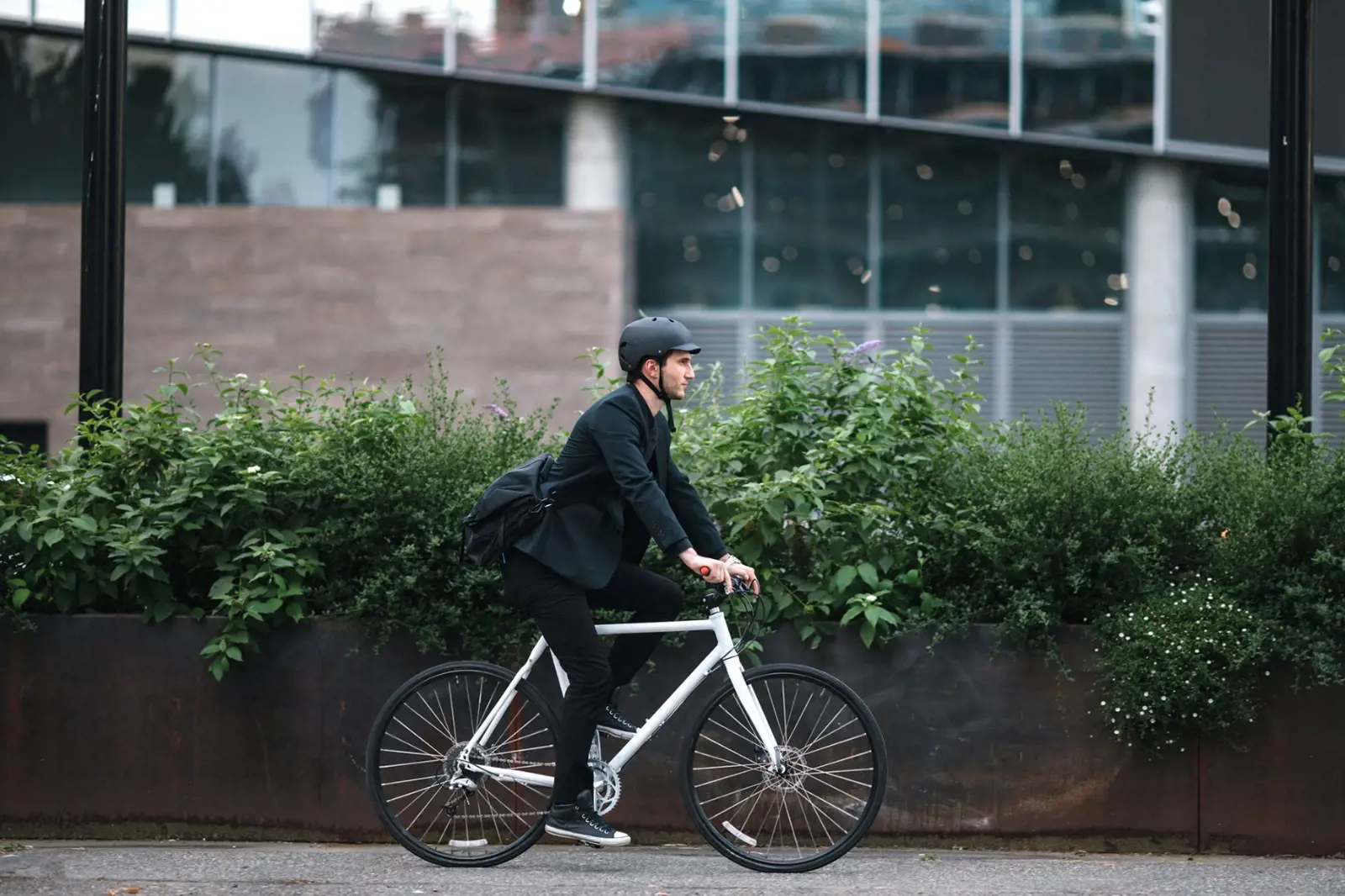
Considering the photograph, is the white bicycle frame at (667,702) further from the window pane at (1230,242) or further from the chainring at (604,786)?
the window pane at (1230,242)

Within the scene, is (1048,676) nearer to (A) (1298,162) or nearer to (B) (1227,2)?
(A) (1298,162)

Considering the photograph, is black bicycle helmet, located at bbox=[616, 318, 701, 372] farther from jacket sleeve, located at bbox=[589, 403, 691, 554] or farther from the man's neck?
jacket sleeve, located at bbox=[589, 403, 691, 554]

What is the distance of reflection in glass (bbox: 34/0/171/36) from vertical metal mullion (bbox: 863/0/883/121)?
8.54m

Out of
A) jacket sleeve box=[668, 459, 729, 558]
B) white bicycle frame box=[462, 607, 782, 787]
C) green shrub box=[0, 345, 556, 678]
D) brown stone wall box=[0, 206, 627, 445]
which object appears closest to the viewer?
white bicycle frame box=[462, 607, 782, 787]

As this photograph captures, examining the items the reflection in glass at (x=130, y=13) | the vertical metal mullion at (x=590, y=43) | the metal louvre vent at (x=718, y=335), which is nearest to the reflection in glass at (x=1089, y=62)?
the metal louvre vent at (x=718, y=335)

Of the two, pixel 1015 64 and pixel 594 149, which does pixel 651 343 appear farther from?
pixel 594 149

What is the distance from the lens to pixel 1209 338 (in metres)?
19.9

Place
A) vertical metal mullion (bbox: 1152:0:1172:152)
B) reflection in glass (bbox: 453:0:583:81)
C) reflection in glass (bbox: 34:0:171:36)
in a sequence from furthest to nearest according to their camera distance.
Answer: reflection in glass (bbox: 34:0:171:36) → reflection in glass (bbox: 453:0:583:81) → vertical metal mullion (bbox: 1152:0:1172:152)

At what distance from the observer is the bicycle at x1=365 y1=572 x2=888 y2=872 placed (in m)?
5.60

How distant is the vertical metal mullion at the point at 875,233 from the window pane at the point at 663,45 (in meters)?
2.28

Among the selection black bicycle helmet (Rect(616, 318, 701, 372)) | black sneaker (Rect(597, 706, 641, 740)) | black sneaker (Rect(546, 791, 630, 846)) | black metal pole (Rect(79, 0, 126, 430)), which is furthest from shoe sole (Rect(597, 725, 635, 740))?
black metal pole (Rect(79, 0, 126, 430))

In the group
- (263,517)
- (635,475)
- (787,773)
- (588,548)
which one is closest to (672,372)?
(635,475)

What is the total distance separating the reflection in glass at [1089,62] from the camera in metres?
18.6

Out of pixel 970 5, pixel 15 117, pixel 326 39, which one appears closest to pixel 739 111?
pixel 970 5
